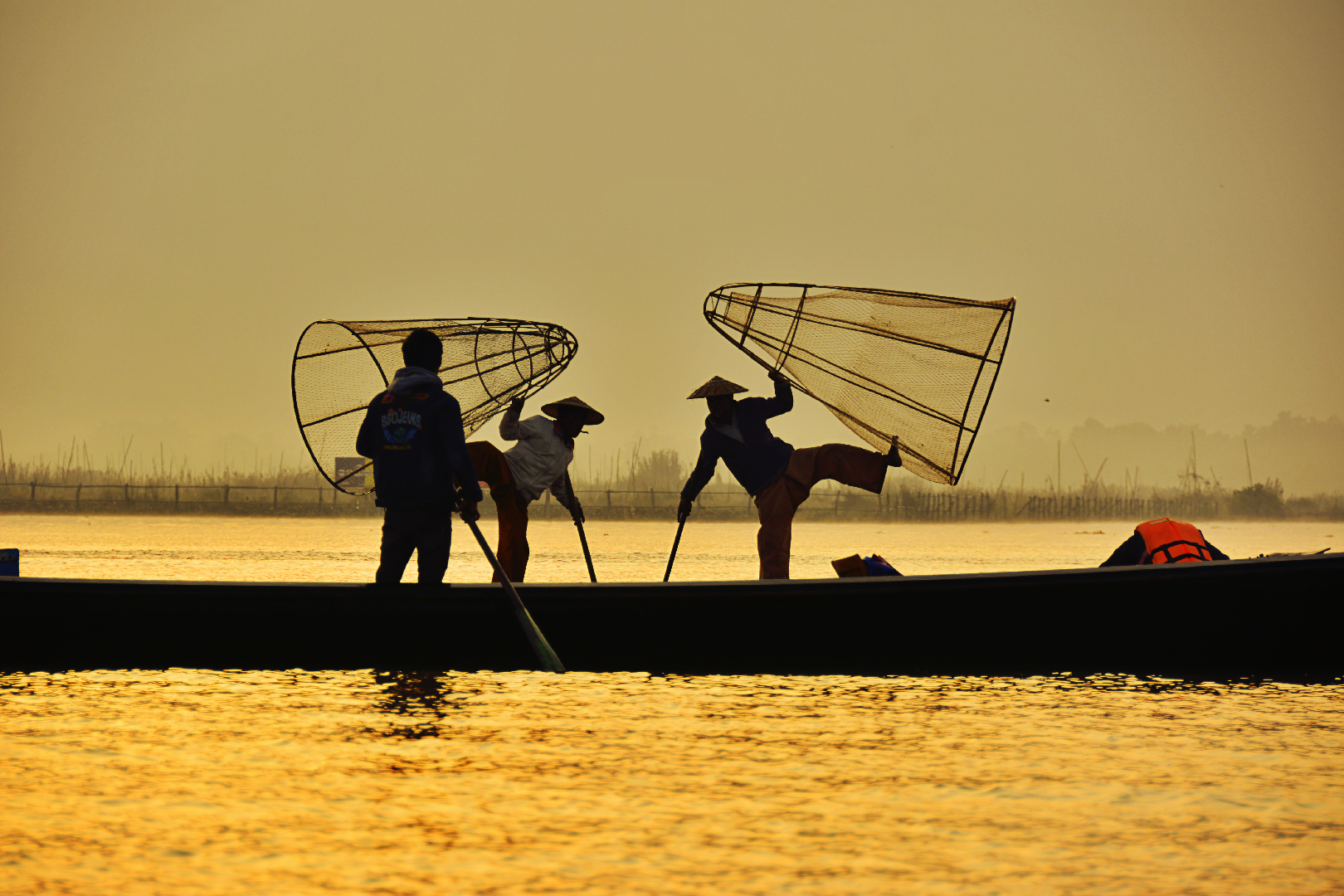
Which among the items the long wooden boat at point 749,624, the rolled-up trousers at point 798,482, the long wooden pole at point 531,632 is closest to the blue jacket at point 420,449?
the long wooden pole at point 531,632

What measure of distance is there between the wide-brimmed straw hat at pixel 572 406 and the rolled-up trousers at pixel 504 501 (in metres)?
0.49

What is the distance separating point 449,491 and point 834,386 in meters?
2.86

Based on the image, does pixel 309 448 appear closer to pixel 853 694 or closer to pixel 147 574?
pixel 853 694

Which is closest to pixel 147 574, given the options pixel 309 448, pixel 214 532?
pixel 309 448

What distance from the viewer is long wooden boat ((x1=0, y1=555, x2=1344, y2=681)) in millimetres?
5484

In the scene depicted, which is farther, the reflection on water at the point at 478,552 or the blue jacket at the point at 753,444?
the reflection on water at the point at 478,552

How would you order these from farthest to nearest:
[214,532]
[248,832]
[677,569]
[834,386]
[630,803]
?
1. [214,532]
2. [677,569]
3. [834,386]
4. [630,803]
5. [248,832]

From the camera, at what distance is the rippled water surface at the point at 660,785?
9.69 feet

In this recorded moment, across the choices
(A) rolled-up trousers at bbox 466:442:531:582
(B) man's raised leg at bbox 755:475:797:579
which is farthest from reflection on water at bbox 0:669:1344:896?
(A) rolled-up trousers at bbox 466:442:531:582

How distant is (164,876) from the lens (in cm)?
289

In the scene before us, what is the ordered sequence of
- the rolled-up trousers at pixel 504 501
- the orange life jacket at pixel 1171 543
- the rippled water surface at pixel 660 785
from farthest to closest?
the rolled-up trousers at pixel 504 501, the orange life jacket at pixel 1171 543, the rippled water surface at pixel 660 785

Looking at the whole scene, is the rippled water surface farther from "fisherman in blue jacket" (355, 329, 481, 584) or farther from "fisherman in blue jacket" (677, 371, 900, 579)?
"fisherman in blue jacket" (677, 371, 900, 579)

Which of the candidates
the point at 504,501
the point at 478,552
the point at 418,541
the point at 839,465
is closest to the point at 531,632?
the point at 418,541

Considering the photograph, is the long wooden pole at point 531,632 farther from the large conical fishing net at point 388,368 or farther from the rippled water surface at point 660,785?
the large conical fishing net at point 388,368
